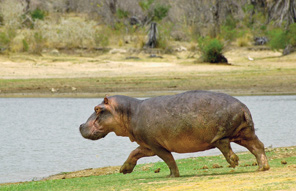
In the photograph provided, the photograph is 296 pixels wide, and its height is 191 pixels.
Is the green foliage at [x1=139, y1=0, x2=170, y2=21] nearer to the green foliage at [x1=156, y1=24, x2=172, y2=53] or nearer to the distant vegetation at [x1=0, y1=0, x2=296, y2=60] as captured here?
the distant vegetation at [x1=0, y1=0, x2=296, y2=60]

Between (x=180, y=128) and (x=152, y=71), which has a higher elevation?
(x=180, y=128)

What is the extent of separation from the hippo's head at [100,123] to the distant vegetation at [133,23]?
719 inches

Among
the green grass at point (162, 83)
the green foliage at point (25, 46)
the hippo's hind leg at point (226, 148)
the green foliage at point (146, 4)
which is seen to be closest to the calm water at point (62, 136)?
the green grass at point (162, 83)

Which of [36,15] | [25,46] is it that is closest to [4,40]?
[25,46]

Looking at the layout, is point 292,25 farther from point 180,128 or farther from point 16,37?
point 180,128

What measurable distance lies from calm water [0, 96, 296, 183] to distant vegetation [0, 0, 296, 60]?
7.11 m

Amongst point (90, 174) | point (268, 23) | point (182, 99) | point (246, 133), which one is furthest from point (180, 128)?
point (268, 23)

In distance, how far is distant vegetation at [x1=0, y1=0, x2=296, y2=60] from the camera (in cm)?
2766

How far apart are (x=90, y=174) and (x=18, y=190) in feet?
7.01

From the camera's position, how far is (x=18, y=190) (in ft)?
23.7

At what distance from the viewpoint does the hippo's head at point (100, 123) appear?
23.1 feet

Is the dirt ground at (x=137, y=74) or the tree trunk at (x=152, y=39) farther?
the tree trunk at (x=152, y=39)

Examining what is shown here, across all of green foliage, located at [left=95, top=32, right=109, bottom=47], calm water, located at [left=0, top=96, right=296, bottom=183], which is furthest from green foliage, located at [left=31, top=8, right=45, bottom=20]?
calm water, located at [left=0, top=96, right=296, bottom=183]

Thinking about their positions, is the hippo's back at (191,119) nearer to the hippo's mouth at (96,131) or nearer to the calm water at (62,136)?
the hippo's mouth at (96,131)
